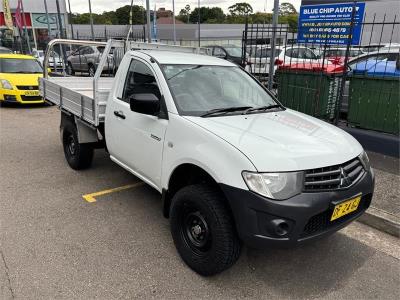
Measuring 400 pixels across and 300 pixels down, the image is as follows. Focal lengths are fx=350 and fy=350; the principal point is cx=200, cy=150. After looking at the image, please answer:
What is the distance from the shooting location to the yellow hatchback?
1041 centimetres

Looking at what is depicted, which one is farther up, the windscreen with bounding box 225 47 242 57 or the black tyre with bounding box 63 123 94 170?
the windscreen with bounding box 225 47 242 57

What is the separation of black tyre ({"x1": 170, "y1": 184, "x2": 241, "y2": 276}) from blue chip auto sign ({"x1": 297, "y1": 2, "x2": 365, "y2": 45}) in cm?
479

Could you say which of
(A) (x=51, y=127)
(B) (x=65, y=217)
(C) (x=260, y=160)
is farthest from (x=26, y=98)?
(C) (x=260, y=160)

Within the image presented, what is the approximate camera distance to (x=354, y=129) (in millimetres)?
6355

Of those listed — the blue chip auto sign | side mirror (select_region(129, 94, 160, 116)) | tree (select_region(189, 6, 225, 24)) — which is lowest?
side mirror (select_region(129, 94, 160, 116))

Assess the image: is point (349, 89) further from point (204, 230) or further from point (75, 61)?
point (75, 61)

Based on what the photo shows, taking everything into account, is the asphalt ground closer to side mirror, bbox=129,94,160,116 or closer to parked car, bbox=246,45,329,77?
side mirror, bbox=129,94,160,116

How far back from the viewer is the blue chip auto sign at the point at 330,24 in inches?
252

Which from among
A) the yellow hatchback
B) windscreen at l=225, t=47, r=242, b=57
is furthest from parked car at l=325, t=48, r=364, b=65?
the yellow hatchback

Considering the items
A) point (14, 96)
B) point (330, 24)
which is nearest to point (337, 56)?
point (330, 24)

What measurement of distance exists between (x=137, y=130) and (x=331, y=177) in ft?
6.55

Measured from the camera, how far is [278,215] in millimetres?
2467

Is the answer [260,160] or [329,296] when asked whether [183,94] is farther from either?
[329,296]

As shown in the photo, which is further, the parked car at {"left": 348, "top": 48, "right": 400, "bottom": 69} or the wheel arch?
the parked car at {"left": 348, "top": 48, "right": 400, "bottom": 69}
